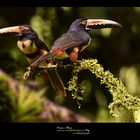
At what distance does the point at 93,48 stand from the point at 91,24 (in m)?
0.15

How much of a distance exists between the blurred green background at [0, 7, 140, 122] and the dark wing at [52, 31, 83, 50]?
0.22 ft

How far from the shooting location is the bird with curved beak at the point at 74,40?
3.69 metres

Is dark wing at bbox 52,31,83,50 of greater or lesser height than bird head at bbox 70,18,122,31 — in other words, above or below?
below

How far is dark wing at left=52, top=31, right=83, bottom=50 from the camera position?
3695 millimetres

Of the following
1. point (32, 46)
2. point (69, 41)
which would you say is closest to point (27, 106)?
point (32, 46)

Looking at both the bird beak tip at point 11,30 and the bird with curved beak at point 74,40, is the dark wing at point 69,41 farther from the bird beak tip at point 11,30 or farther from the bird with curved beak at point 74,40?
the bird beak tip at point 11,30

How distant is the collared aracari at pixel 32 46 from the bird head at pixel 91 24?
232 mm

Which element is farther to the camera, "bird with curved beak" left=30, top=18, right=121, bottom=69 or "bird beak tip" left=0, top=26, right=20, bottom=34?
"bird beak tip" left=0, top=26, right=20, bottom=34

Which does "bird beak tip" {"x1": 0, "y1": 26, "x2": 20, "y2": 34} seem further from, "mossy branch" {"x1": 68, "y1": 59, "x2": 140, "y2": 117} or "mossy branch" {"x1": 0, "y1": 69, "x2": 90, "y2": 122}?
"mossy branch" {"x1": 68, "y1": 59, "x2": 140, "y2": 117}

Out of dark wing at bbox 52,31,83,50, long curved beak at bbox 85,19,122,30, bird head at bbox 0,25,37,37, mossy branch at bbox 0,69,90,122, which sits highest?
bird head at bbox 0,25,37,37

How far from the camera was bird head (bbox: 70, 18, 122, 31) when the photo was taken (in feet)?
12.4

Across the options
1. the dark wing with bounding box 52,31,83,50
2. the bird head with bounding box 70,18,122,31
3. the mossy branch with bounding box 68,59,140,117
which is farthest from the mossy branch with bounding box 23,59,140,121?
the bird head with bounding box 70,18,122,31

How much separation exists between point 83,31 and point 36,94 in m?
0.48

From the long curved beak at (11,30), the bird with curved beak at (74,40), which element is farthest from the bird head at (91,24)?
the long curved beak at (11,30)
